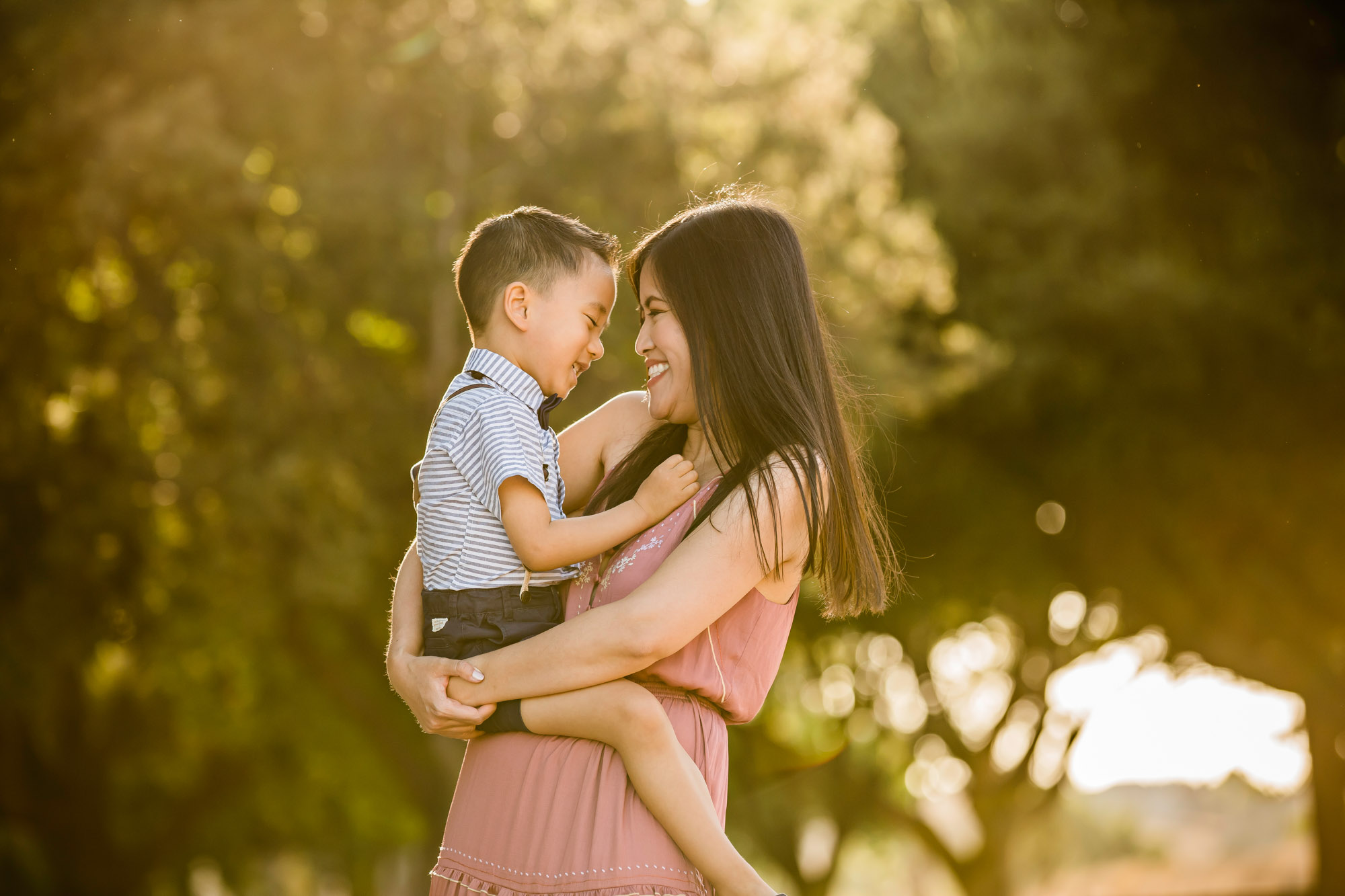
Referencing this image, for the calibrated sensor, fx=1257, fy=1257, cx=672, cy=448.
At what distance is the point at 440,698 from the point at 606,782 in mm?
389

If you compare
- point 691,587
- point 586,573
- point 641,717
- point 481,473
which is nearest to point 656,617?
point 691,587

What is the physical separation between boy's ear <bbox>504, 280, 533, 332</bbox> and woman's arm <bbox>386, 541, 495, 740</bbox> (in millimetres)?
625

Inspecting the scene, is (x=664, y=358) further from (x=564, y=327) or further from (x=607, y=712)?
(x=607, y=712)

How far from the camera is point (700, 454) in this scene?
120 inches

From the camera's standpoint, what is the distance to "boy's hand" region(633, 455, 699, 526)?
275cm

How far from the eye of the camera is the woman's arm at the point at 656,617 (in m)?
2.48

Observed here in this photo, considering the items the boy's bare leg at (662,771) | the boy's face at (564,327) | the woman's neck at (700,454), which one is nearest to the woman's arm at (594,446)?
the woman's neck at (700,454)

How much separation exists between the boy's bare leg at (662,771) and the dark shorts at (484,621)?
22 centimetres

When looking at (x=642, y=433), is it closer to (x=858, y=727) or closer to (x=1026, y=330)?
(x=1026, y=330)

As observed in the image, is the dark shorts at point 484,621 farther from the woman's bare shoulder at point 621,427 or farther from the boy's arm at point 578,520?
the woman's bare shoulder at point 621,427

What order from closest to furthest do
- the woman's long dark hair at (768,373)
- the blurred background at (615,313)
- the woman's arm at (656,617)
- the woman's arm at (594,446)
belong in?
the woman's arm at (656,617)
the woman's long dark hair at (768,373)
the woman's arm at (594,446)
the blurred background at (615,313)

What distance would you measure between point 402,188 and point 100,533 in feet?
13.6

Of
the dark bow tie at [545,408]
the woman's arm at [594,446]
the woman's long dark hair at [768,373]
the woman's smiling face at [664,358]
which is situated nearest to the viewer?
the woman's long dark hair at [768,373]

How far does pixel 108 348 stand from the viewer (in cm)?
1087
